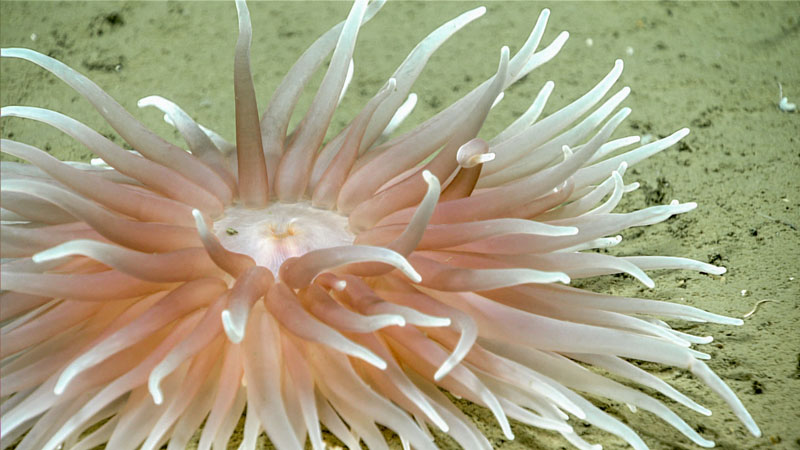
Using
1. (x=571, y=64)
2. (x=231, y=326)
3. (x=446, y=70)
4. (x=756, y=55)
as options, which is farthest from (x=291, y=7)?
(x=231, y=326)

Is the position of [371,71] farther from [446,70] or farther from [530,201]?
[530,201]

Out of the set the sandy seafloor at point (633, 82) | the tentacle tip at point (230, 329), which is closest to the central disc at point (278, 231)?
the tentacle tip at point (230, 329)

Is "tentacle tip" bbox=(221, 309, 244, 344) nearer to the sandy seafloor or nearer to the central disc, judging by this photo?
the central disc

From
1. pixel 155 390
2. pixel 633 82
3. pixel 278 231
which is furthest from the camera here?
pixel 633 82

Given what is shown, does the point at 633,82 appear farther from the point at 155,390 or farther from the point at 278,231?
the point at 155,390

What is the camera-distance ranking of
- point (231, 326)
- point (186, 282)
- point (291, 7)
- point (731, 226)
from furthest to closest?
point (291, 7) → point (731, 226) → point (186, 282) → point (231, 326)

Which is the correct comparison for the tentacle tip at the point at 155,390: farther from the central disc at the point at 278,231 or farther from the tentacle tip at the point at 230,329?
the central disc at the point at 278,231

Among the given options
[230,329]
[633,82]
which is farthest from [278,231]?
[633,82]
